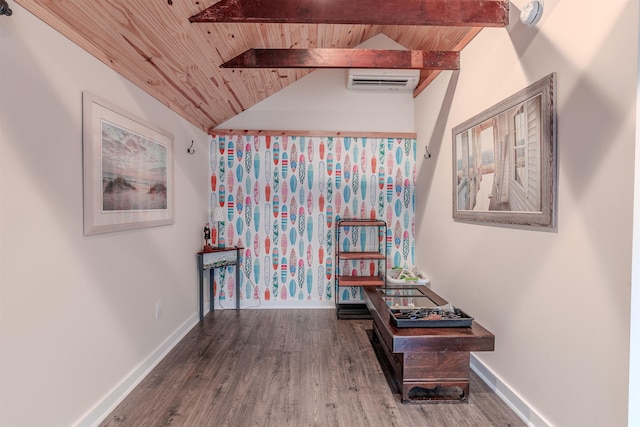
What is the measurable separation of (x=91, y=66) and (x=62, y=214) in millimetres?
857

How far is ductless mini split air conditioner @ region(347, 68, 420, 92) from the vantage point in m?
3.22

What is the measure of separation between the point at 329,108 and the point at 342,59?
1255 mm

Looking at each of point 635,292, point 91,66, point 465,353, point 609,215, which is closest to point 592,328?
point 635,292

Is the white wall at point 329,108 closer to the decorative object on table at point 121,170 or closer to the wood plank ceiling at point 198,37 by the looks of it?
the wood plank ceiling at point 198,37

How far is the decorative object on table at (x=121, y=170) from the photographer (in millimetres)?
1656

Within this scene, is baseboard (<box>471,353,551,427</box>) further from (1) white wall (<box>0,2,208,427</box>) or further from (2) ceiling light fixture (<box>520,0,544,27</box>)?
(1) white wall (<box>0,2,208,427</box>)

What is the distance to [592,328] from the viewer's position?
1317 mm

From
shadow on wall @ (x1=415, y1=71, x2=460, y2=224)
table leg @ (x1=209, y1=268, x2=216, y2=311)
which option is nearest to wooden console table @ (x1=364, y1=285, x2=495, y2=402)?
shadow on wall @ (x1=415, y1=71, x2=460, y2=224)

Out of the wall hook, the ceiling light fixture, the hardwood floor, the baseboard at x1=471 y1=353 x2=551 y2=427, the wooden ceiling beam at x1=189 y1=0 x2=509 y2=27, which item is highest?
the wooden ceiling beam at x1=189 y1=0 x2=509 y2=27

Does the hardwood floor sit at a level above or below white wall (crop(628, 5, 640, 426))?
below

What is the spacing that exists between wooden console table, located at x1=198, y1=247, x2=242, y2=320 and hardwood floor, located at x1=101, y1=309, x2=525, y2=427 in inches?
22.2

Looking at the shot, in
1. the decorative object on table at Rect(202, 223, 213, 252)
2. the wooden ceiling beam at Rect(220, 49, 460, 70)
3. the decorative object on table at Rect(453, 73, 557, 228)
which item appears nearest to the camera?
the decorative object on table at Rect(453, 73, 557, 228)

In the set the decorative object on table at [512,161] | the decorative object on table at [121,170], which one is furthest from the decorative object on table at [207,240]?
the decorative object on table at [512,161]

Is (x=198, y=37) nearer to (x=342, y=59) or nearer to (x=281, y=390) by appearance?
(x=342, y=59)
